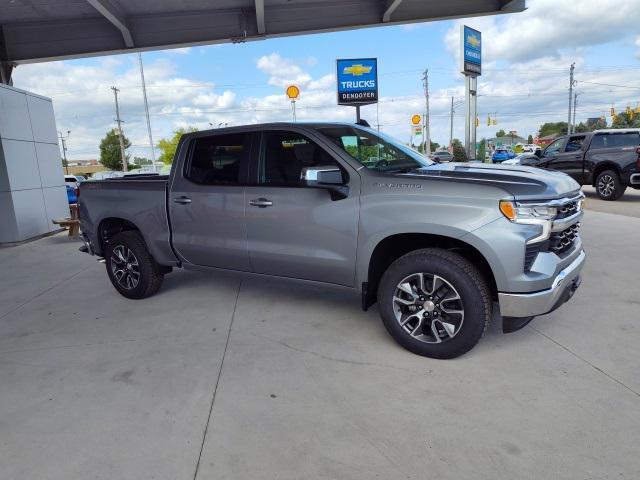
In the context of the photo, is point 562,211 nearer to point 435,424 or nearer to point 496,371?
point 496,371

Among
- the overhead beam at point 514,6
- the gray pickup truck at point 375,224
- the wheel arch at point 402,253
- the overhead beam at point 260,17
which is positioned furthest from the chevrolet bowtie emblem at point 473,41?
the wheel arch at point 402,253

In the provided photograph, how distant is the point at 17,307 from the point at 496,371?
17.7ft

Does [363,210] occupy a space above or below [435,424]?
above

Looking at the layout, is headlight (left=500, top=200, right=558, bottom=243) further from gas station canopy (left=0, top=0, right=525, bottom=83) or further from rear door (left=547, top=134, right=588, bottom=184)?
rear door (left=547, top=134, right=588, bottom=184)

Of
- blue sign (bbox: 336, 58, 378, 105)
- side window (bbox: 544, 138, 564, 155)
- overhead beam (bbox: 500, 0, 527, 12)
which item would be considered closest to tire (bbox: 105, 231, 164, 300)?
overhead beam (bbox: 500, 0, 527, 12)

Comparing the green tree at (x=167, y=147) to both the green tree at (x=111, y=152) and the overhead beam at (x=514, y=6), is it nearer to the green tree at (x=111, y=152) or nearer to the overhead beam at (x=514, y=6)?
the green tree at (x=111, y=152)

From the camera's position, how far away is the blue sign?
1859cm

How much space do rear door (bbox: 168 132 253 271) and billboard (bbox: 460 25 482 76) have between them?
77.0 feet

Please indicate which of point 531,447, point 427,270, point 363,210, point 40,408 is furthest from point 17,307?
point 531,447

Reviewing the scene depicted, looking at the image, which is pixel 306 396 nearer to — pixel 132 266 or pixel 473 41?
pixel 132 266

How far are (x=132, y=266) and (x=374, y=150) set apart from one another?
3.12 m

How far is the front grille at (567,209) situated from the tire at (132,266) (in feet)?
13.7

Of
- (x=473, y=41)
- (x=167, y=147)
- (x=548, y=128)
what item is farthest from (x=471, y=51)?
(x=548, y=128)

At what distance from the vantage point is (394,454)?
2.54m
